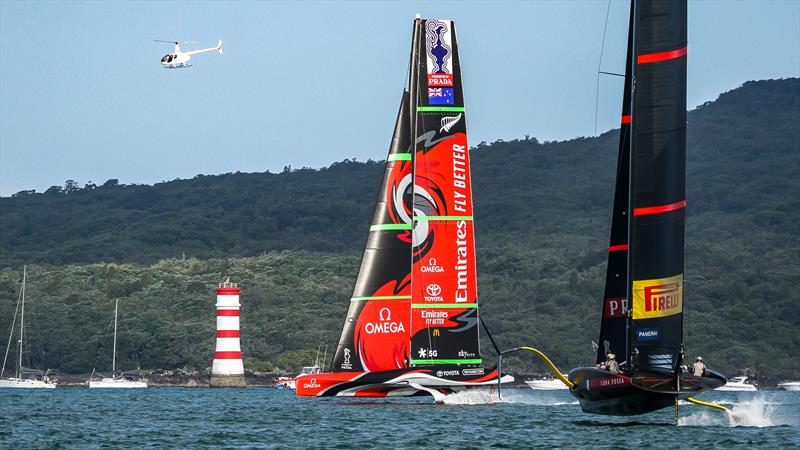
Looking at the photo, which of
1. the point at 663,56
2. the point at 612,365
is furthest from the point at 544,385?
the point at 663,56

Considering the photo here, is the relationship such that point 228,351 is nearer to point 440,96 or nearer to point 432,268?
point 432,268

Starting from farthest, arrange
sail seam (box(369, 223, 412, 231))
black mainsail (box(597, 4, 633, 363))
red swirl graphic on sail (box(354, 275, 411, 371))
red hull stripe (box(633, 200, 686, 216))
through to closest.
Result: 1. sail seam (box(369, 223, 412, 231))
2. red swirl graphic on sail (box(354, 275, 411, 371))
3. black mainsail (box(597, 4, 633, 363))
4. red hull stripe (box(633, 200, 686, 216))

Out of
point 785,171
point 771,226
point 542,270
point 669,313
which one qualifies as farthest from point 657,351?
point 785,171

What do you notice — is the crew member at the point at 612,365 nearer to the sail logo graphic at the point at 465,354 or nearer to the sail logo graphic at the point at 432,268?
the sail logo graphic at the point at 465,354

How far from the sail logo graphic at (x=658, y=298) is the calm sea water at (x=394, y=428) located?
8.30ft

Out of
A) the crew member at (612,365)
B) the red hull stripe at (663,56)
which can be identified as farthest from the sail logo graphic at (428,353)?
the red hull stripe at (663,56)

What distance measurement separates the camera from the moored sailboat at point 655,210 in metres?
30.8

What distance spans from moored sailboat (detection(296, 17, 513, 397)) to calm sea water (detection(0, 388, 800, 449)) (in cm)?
142

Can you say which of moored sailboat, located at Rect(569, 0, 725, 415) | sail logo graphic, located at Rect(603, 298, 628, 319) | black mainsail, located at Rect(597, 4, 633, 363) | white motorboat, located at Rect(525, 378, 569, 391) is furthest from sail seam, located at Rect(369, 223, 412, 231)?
white motorboat, located at Rect(525, 378, 569, 391)

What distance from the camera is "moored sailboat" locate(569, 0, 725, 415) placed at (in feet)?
101

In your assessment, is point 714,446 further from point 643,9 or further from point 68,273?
point 68,273

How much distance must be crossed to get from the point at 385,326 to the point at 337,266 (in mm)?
97342

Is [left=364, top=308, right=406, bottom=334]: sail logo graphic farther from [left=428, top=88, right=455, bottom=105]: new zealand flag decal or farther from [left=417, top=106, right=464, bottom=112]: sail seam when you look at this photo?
[left=428, top=88, right=455, bottom=105]: new zealand flag decal

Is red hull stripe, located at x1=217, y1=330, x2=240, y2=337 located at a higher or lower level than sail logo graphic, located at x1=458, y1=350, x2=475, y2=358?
lower
